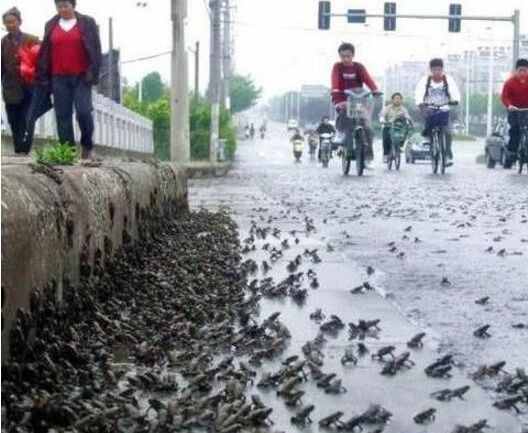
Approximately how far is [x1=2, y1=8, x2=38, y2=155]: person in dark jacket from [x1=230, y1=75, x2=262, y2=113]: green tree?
108762mm

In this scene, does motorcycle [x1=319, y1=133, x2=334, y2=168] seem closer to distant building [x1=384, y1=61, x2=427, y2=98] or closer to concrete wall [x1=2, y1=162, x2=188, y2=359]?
concrete wall [x1=2, y1=162, x2=188, y2=359]

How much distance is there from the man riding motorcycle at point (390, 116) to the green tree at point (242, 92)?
9633 cm

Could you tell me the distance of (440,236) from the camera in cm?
799

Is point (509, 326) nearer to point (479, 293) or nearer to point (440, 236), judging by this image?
point (479, 293)

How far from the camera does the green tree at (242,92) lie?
125 metres

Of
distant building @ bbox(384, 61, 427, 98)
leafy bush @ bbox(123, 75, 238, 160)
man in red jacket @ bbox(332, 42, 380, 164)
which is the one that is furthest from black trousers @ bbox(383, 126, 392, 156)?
distant building @ bbox(384, 61, 427, 98)

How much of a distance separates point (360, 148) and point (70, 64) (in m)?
8.82

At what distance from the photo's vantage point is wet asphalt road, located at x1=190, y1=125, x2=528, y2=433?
3.76m

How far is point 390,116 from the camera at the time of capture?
79.0 ft

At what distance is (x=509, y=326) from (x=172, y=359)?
1349 mm

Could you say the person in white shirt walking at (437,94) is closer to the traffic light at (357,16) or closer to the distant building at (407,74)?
the traffic light at (357,16)

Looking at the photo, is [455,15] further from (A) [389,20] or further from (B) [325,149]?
(B) [325,149]

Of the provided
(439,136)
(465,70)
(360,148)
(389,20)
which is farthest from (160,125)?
(465,70)

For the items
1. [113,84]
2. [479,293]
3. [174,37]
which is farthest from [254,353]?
[113,84]
